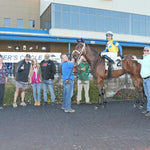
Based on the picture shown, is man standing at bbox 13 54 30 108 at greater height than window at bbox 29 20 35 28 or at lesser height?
lesser

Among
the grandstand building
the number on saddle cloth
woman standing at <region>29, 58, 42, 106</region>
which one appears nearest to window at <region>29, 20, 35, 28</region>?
the grandstand building

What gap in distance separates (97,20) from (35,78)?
22.2 metres

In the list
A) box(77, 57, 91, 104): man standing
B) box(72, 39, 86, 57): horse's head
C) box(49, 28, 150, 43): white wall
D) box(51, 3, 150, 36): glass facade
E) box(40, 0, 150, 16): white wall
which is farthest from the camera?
box(40, 0, 150, 16): white wall

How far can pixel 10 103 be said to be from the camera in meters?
8.26

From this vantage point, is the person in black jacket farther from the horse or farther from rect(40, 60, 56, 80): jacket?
the horse

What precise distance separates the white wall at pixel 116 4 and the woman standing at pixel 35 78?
19782mm

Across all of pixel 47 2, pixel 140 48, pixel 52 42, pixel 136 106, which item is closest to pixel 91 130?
pixel 136 106

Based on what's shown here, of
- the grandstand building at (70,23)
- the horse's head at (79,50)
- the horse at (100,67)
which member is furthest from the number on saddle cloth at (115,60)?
the grandstand building at (70,23)

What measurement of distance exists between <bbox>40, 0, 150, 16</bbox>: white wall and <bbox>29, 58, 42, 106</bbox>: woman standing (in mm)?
19782

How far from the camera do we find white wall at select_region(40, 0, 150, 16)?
87.9ft

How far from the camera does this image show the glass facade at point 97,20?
26.1 meters

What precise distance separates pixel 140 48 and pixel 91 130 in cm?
2973

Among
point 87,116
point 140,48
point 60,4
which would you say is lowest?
point 87,116

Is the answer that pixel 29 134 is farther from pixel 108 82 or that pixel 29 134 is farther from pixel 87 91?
pixel 108 82
